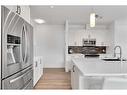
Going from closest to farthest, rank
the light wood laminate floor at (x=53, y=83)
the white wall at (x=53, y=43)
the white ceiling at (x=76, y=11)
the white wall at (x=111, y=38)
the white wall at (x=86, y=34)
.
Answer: the light wood laminate floor at (x=53, y=83) < the white ceiling at (x=76, y=11) < the white wall at (x=111, y=38) < the white wall at (x=86, y=34) < the white wall at (x=53, y=43)

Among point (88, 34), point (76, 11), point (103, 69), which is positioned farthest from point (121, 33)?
point (103, 69)

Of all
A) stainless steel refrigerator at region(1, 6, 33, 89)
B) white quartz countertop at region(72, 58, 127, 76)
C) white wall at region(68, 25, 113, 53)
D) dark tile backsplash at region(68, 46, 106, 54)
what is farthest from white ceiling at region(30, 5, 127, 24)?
dark tile backsplash at region(68, 46, 106, 54)

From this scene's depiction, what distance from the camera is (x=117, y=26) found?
314 inches

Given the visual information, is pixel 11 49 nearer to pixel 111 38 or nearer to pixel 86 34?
pixel 111 38

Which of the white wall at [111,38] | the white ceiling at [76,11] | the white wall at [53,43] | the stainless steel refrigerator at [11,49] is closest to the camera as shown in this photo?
the stainless steel refrigerator at [11,49]

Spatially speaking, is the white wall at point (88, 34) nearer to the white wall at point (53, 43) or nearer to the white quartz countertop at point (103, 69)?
the white wall at point (53, 43)

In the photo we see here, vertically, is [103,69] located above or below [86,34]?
below

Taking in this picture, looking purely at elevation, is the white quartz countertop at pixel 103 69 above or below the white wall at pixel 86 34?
below

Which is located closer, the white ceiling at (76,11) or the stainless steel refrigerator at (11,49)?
the stainless steel refrigerator at (11,49)

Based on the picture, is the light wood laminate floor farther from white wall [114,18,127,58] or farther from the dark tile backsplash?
white wall [114,18,127,58]

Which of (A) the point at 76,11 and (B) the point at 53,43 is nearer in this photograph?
(A) the point at 76,11

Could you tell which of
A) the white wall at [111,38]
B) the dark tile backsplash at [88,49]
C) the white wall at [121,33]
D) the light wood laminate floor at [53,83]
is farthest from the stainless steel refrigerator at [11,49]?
the dark tile backsplash at [88,49]

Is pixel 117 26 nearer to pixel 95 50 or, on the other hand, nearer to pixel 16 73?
pixel 95 50
